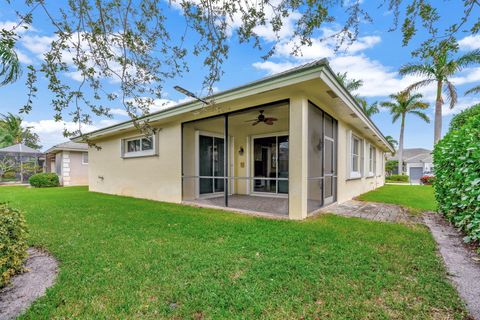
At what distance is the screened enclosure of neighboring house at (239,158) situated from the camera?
25.1ft

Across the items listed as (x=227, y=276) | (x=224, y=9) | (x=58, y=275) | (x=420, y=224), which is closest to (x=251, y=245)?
(x=227, y=276)

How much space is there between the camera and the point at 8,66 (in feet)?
8.41

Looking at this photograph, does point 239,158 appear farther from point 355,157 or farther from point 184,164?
point 355,157

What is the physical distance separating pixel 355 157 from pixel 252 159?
4040mm

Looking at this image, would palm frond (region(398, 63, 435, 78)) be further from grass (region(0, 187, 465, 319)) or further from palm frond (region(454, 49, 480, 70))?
grass (region(0, 187, 465, 319))

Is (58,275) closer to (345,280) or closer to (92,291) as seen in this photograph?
(92,291)

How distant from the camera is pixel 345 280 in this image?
2.44 m

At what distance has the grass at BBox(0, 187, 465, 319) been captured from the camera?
1991 mm

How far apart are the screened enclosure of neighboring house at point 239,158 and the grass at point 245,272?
311 cm

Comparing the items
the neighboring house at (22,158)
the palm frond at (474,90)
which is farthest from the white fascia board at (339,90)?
the neighboring house at (22,158)

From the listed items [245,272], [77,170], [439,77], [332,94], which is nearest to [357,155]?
[332,94]

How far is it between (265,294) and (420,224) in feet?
14.1

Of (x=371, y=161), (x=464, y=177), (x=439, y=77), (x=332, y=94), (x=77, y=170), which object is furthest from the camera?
(x=77, y=170)

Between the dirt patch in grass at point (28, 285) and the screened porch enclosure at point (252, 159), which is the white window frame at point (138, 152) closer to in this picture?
the screened porch enclosure at point (252, 159)
